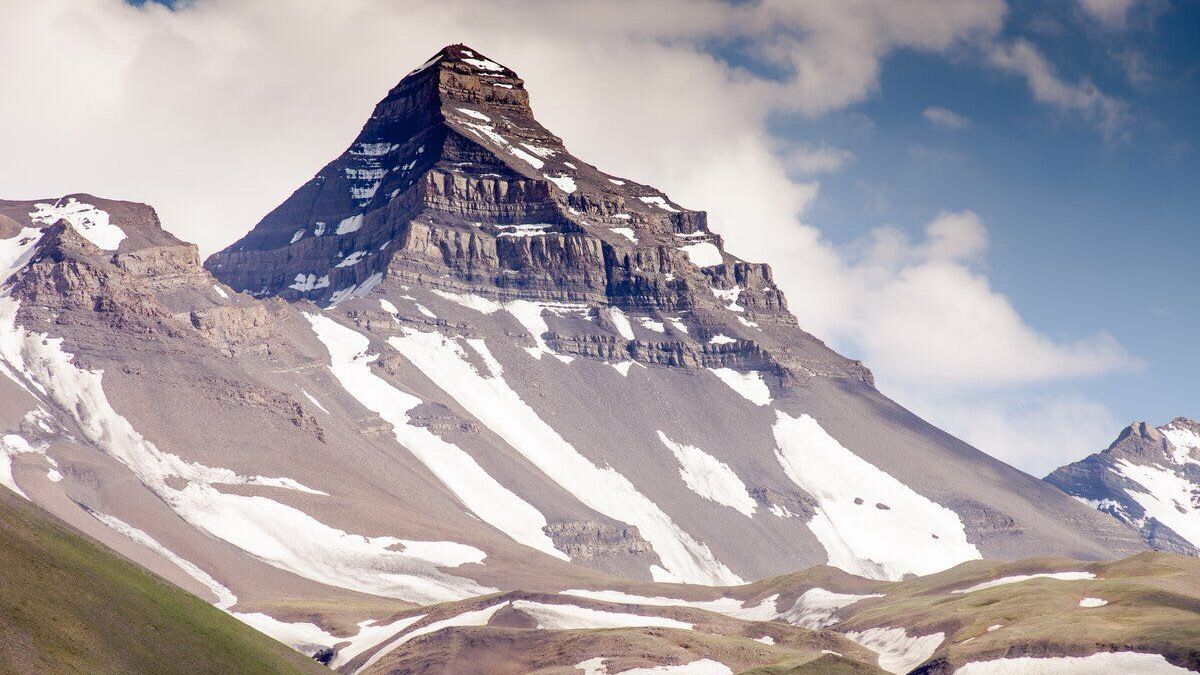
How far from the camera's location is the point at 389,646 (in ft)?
627

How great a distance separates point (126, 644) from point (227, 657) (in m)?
9.73

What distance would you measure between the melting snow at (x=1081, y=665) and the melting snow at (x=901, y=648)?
21.6 metres

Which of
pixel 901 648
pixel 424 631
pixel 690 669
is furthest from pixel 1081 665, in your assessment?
pixel 424 631

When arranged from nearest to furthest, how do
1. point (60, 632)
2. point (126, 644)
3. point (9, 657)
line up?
point (9, 657)
point (60, 632)
point (126, 644)

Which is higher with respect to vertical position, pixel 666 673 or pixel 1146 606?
pixel 1146 606

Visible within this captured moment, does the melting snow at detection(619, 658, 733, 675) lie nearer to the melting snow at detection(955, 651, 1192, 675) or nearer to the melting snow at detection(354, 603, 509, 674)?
the melting snow at detection(955, 651, 1192, 675)

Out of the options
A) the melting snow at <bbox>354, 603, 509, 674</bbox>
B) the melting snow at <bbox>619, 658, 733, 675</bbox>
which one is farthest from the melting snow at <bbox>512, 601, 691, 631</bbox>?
the melting snow at <bbox>619, 658, 733, 675</bbox>

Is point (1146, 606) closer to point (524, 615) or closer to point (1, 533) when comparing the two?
point (524, 615)

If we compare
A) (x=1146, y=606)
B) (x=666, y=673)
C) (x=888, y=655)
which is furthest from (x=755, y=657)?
(x=1146, y=606)

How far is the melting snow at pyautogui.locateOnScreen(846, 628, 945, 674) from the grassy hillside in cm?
8664

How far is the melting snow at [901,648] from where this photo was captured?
587 feet

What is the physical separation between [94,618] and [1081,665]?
8855 centimetres

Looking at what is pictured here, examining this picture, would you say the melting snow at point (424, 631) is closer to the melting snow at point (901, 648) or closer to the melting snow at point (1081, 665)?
the melting snow at point (901, 648)

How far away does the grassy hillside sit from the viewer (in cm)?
8100
